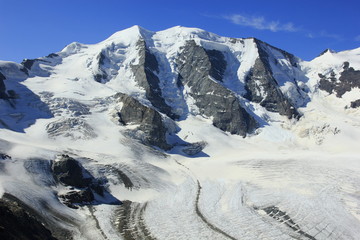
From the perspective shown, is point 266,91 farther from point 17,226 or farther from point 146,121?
point 17,226

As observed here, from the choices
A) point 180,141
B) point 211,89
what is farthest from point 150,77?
point 180,141

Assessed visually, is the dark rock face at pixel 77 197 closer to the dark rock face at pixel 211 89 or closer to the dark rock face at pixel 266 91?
the dark rock face at pixel 211 89

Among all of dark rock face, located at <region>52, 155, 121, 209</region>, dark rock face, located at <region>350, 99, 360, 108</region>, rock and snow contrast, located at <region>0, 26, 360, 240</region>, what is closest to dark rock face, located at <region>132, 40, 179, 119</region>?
rock and snow contrast, located at <region>0, 26, 360, 240</region>

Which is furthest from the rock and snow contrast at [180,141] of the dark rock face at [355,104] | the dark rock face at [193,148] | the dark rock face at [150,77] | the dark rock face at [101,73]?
the dark rock face at [355,104]

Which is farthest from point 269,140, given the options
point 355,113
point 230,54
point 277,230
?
point 277,230

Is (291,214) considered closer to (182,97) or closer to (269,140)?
(269,140)

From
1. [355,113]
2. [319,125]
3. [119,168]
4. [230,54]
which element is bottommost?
[119,168]

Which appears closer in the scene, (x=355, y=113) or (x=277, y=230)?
(x=277, y=230)

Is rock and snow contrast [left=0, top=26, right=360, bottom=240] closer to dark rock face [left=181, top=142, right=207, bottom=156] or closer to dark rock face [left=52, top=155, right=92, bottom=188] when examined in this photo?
dark rock face [left=52, top=155, right=92, bottom=188]
